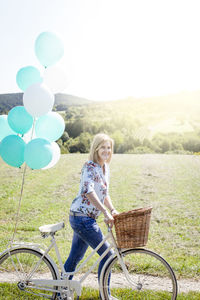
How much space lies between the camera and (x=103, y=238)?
259 cm

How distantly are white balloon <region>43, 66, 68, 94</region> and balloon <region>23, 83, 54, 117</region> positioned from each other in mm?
326

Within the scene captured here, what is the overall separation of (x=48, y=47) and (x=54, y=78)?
0.32 m

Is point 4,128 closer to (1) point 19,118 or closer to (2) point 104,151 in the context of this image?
(1) point 19,118

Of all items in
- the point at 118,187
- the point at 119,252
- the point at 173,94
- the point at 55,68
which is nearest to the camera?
the point at 119,252

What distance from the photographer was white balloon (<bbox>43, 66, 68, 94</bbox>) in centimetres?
325

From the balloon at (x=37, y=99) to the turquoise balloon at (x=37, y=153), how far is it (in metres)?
0.28

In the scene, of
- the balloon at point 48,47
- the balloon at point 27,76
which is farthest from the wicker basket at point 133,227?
the balloon at point 48,47

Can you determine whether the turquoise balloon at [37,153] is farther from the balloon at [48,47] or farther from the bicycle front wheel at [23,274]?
the balloon at [48,47]

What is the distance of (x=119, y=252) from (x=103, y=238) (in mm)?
175

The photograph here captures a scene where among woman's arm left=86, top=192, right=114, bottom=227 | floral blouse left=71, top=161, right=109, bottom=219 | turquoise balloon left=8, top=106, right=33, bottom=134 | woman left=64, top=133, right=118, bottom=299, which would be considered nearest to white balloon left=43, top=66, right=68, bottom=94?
turquoise balloon left=8, top=106, right=33, bottom=134

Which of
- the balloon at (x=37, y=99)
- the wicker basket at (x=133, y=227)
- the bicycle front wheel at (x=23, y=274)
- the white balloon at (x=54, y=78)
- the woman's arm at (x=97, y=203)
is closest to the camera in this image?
the wicker basket at (x=133, y=227)

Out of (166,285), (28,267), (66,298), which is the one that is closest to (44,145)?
(28,267)

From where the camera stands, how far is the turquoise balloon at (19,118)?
3.07m

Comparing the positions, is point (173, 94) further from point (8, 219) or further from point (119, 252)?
point (119, 252)
